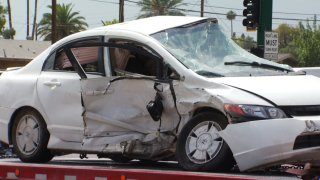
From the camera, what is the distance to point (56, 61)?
7652 mm

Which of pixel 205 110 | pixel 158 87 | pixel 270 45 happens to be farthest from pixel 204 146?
pixel 270 45

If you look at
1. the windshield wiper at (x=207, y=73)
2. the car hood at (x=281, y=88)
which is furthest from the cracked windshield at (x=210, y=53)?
the car hood at (x=281, y=88)

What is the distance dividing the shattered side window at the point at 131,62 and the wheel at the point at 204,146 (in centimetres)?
77

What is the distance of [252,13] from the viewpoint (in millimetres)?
18297

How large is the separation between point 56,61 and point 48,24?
2717 inches

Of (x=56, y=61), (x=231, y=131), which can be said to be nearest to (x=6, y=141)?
(x=56, y=61)

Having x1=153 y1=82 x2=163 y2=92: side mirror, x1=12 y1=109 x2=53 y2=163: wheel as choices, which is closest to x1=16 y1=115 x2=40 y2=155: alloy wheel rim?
x1=12 y1=109 x2=53 y2=163: wheel

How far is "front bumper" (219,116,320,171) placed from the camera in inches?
219

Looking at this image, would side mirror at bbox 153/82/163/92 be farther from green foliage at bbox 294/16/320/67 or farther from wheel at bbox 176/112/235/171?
green foliage at bbox 294/16/320/67

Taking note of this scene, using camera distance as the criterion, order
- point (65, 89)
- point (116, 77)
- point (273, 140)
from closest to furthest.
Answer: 1. point (273, 140)
2. point (116, 77)
3. point (65, 89)

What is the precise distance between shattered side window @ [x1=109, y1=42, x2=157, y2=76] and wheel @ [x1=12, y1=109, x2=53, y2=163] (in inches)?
43.3

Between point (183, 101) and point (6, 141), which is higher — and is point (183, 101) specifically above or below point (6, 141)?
above

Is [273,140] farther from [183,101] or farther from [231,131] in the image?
[183,101]

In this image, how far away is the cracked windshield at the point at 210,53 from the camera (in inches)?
254
